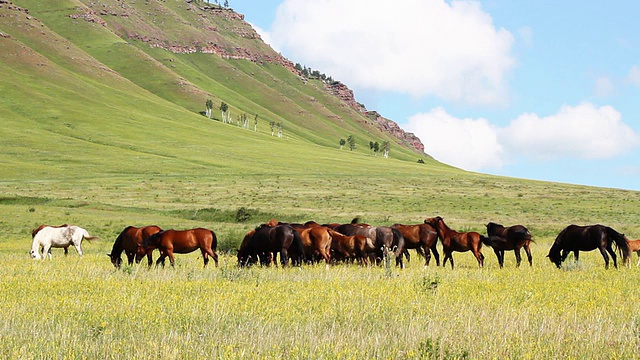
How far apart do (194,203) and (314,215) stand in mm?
15659

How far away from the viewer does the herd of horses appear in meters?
17.1

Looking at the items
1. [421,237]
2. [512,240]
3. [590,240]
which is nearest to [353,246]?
[421,237]

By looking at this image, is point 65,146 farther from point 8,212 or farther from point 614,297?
point 614,297

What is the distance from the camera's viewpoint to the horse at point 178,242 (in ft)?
57.0

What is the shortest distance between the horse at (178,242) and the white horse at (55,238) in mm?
5256

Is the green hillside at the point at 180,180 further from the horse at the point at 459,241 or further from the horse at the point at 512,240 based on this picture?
the horse at the point at 512,240

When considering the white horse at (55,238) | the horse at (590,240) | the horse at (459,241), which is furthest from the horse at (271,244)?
the horse at (590,240)

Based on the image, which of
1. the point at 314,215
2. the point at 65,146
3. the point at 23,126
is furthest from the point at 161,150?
the point at 314,215

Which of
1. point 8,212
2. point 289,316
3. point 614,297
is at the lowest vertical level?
point 8,212

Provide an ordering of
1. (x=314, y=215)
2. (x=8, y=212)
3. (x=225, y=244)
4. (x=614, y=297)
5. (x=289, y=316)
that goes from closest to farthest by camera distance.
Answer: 1. (x=289, y=316)
2. (x=614, y=297)
3. (x=225, y=244)
4. (x=8, y=212)
5. (x=314, y=215)

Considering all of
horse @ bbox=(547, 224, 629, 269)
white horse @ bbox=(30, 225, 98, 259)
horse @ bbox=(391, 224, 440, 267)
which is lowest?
white horse @ bbox=(30, 225, 98, 259)

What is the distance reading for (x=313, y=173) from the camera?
99.4 m

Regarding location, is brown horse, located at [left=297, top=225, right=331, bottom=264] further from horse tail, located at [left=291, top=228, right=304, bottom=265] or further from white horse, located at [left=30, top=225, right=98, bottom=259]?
white horse, located at [left=30, top=225, right=98, bottom=259]

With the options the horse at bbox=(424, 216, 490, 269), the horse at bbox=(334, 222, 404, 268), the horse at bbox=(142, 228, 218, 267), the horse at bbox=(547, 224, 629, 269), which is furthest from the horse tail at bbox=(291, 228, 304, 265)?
the horse at bbox=(547, 224, 629, 269)
